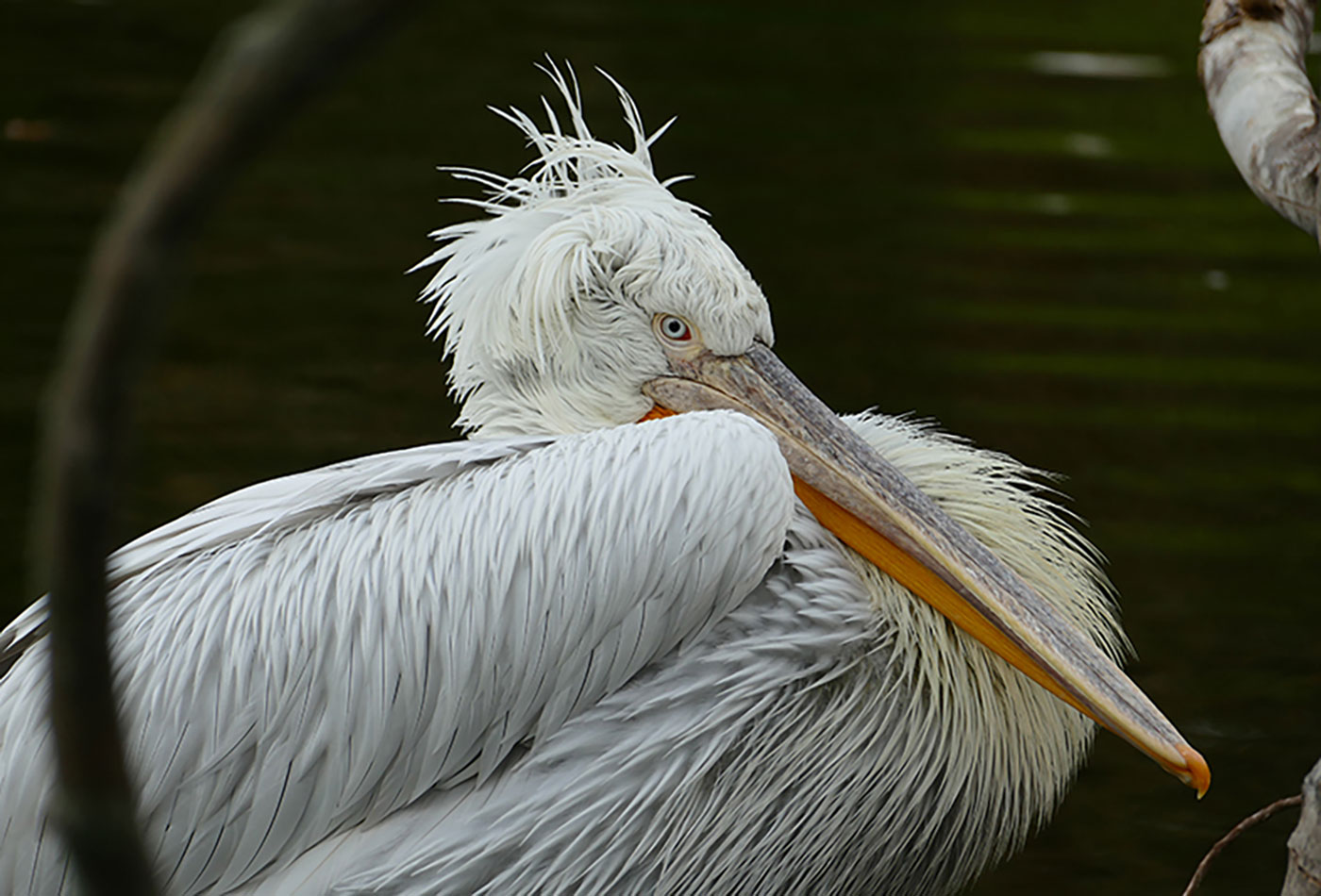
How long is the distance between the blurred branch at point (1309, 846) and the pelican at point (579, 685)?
0.74m

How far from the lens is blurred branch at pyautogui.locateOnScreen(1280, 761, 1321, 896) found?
183cm

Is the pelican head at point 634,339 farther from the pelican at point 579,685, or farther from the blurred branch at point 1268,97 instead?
the blurred branch at point 1268,97

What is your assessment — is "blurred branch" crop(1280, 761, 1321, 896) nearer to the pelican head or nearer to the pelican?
the pelican

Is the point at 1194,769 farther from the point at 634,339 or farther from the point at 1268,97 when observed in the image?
the point at 634,339

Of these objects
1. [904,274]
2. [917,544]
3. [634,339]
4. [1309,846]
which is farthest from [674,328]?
[904,274]

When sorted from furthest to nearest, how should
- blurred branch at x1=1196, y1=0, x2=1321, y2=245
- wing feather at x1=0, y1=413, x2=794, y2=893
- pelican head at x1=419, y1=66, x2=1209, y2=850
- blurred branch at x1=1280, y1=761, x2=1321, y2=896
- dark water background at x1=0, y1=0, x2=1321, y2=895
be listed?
dark water background at x1=0, y1=0, x2=1321, y2=895, pelican head at x1=419, y1=66, x2=1209, y2=850, wing feather at x1=0, y1=413, x2=794, y2=893, blurred branch at x1=1196, y1=0, x2=1321, y2=245, blurred branch at x1=1280, y1=761, x2=1321, y2=896

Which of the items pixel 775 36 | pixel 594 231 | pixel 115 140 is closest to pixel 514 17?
pixel 775 36

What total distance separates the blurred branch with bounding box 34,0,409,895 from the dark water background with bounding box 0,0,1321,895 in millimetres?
3503

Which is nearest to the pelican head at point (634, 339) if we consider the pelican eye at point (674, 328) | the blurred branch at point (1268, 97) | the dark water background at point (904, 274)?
the pelican eye at point (674, 328)

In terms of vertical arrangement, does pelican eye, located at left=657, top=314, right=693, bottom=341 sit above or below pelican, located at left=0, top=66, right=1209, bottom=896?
above

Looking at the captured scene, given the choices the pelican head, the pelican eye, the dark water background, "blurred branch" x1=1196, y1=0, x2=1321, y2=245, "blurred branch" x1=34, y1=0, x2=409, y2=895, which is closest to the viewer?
"blurred branch" x1=34, y1=0, x2=409, y2=895

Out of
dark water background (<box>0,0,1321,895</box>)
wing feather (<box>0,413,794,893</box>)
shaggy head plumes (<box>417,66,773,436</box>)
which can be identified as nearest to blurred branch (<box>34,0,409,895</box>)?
wing feather (<box>0,413,794,893</box>)

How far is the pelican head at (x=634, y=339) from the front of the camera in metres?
2.86

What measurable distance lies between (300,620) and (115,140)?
6.85 m
